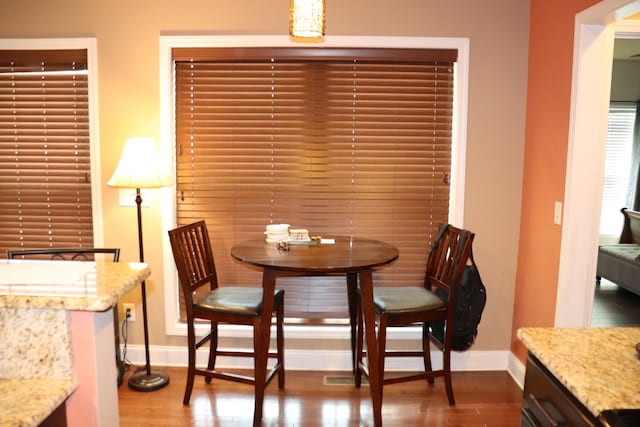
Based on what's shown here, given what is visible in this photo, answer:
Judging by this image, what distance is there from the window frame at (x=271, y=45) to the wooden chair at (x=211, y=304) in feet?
1.19

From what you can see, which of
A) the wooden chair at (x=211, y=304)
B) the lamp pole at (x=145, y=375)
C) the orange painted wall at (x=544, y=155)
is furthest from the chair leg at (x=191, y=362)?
the orange painted wall at (x=544, y=155)

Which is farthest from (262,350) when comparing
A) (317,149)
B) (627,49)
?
(627,49)

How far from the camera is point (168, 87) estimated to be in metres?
3.11

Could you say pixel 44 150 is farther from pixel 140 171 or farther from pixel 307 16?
pixel 307 16

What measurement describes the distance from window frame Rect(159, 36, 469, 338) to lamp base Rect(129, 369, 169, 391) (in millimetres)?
286

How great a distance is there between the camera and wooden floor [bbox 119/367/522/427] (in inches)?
105

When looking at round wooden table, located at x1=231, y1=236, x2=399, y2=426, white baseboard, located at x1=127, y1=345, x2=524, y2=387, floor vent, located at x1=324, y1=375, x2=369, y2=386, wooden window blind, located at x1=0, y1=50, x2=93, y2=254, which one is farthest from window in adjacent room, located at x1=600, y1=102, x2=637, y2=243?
wooden window blind, located at x1=0, y1=50, x2=93, y2=254

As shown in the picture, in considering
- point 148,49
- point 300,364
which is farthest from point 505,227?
point 148,49

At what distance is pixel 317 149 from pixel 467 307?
135cm

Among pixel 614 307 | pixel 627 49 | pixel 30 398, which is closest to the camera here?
pixel 30 398

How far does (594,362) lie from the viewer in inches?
49.9

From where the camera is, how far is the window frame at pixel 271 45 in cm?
306

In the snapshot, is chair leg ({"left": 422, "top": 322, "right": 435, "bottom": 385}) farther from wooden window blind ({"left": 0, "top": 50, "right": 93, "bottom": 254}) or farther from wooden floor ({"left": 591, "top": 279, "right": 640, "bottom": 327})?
wooden window blind ({"left": 0, "top": 50, "right": 93, "bottom": 254})

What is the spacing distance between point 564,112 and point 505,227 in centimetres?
86
